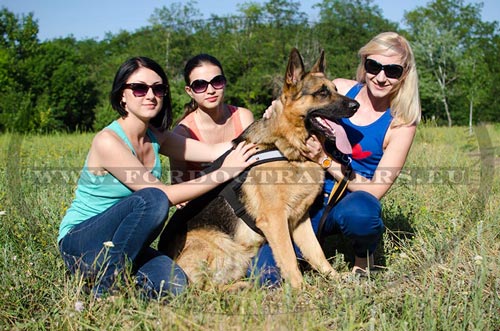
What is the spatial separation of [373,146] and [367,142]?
59 mm

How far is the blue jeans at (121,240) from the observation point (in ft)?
9.14

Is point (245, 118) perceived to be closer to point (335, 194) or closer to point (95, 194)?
point (335, 194)

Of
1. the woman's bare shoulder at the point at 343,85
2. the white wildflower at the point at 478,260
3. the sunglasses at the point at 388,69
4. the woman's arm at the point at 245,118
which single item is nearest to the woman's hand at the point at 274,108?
the woman's bare shoulder at the point at 343,85

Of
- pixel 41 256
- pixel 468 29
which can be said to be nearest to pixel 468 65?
pixel 468 29

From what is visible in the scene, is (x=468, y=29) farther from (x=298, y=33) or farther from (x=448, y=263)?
(x=448, y=263)

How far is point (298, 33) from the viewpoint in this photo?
29.7 m

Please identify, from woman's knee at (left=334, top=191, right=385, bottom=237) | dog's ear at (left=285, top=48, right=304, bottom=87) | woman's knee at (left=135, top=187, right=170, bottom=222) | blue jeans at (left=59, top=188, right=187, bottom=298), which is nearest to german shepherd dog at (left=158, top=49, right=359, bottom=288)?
dog's ear at (left=285, top=48, right=304, bottom=87)

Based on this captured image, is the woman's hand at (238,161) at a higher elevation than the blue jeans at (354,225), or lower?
higher

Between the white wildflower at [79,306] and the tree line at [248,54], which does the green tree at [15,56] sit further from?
the white wildflower at [79,306]

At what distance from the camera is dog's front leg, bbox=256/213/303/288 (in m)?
3.09

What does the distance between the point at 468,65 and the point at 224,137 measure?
32.7 meters

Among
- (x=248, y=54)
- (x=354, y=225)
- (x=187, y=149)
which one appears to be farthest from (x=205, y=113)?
(x=248, y=54)

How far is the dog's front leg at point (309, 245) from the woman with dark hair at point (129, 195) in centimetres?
74

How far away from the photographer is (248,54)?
1185 inches
